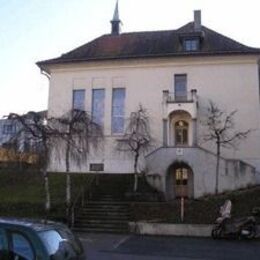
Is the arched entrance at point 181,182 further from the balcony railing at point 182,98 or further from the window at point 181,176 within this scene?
the balcony railing at point 182,98

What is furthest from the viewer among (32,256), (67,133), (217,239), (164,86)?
(164,86)

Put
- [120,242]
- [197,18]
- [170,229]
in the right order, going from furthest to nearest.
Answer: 1. [197,18]
2. [170,229]
3. [120,242]

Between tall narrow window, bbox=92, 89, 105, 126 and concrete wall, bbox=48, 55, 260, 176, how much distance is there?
1.27 feet

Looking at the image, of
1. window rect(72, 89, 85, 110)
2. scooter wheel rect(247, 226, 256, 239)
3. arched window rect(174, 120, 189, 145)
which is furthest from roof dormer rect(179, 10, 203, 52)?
scooter wheel rect(247, 226, 256, 239)

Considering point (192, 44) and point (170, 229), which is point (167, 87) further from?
point (170, 229)

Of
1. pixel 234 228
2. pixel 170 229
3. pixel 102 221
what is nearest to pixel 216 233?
pixel 234 228

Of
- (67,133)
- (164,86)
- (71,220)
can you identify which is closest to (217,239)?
(71,220)

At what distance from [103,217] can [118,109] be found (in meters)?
17.3

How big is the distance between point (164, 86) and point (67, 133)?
1545 cm

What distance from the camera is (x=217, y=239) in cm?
2269

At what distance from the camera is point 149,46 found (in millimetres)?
44500

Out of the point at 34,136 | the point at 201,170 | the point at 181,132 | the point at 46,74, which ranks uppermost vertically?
the point at 46,74

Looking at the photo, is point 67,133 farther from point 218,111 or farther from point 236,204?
point 218,111

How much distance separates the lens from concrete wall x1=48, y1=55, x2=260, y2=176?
4038 centimetres
